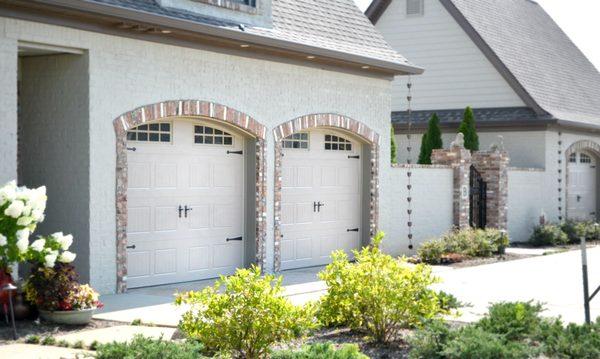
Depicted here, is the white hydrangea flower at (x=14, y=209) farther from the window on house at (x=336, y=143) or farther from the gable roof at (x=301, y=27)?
the window on house at (x=336, y=143)

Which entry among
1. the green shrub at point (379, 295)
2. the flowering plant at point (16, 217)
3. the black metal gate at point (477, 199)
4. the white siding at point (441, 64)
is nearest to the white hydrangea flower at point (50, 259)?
the flowering plant at point (16, 217)

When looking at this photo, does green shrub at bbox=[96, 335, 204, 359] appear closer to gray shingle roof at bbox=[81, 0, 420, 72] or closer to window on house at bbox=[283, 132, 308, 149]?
gray shingle roof at bbox=[81, 0, 420, 72]

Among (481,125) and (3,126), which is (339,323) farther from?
(481,125)

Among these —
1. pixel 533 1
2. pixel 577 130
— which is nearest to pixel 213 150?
pixel 577 130

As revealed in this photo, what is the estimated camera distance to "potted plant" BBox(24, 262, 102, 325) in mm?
10438

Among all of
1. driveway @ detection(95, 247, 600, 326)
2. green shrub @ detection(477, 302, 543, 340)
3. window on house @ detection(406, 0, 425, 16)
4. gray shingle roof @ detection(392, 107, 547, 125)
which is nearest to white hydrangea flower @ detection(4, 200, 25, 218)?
driveway @ detection(95, 247, 600, 326)

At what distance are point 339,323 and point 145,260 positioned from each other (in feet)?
15.2

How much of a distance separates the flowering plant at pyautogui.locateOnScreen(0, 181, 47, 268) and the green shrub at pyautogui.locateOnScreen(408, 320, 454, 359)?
14.3 feet

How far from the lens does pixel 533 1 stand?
32344mm

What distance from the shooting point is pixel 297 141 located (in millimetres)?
16625

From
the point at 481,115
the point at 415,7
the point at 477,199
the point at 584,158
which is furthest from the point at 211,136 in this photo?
the point at 584,158

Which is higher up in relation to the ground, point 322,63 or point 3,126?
point 322,63

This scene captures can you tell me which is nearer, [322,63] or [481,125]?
[322,63]

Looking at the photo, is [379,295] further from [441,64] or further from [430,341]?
[441,64]
